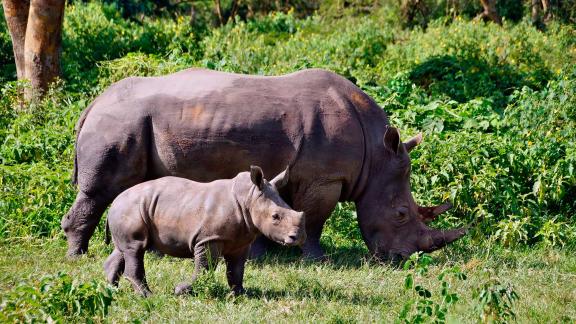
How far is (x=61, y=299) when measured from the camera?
5824mm

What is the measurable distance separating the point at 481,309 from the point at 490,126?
21.8 feet

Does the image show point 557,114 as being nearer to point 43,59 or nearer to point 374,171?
point 374,171

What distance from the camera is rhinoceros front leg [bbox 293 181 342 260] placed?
8867 millimetres

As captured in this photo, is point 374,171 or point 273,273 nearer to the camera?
point 273,273

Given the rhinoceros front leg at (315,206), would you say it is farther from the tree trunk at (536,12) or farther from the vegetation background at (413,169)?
the tree trunk at (536,12)

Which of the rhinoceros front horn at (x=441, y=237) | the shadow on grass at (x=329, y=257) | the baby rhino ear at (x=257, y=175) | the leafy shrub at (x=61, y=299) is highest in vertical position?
the baby rhino ear at (x=257, y=175)

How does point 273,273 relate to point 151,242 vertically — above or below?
below

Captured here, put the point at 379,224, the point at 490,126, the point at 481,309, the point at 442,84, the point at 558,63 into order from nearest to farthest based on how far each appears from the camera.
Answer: the point at 481,309, the point at 379,224, the point at 490,126, the point at 442,84, the point at 558,63

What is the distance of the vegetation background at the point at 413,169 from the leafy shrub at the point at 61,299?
13 mm

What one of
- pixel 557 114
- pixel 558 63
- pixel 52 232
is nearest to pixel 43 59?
pixel 52 232

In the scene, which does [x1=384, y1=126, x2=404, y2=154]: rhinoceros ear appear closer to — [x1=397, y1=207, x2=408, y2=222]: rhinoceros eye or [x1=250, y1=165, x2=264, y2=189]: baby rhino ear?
[x1=397, y1=207, x2=408, y2=222]: rhinoceros eye

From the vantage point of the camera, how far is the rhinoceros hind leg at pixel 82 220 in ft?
28.5

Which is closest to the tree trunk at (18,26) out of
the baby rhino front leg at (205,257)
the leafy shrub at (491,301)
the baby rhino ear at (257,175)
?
the baby rhino front leg at (205,257)

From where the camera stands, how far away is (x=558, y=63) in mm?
15750
